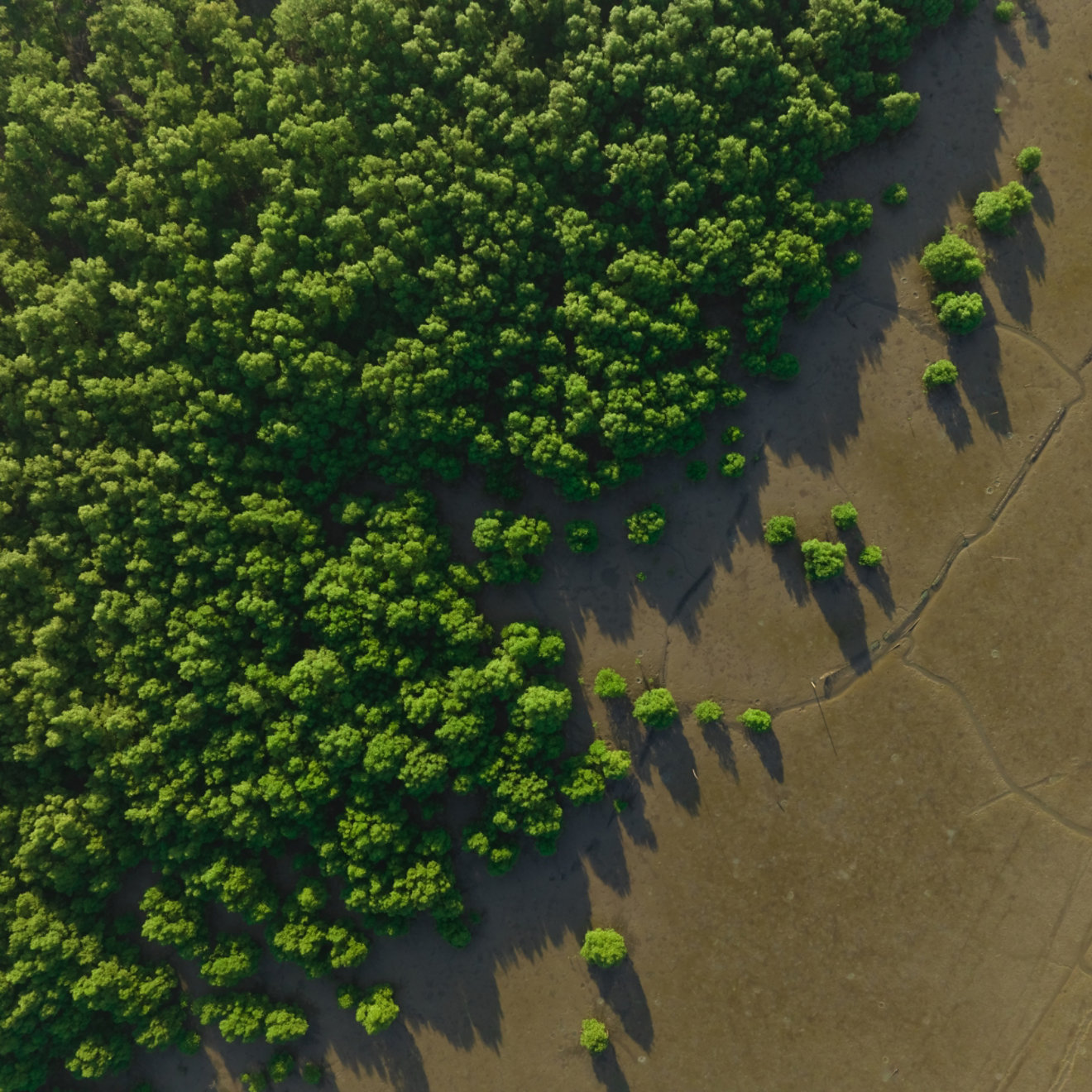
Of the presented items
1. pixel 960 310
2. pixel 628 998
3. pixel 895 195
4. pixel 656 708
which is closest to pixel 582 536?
pixel 656 708

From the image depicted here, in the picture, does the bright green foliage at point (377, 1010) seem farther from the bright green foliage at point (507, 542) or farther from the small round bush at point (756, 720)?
the small round bush at point (756, 720)

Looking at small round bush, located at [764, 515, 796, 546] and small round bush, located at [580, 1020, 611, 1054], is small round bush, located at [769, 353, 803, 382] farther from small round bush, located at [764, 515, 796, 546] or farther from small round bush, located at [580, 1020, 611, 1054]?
small round bush, located at [580, 1020, 611, 1054]

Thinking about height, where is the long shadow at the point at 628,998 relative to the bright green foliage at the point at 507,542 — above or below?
below

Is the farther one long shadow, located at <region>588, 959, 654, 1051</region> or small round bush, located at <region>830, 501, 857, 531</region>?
long shadow, located at <region>588, 959, 654, 1051</region>

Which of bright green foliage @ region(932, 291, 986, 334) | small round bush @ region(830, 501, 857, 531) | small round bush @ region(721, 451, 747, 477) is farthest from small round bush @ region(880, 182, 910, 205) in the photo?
small round bush @ region(830, 501, 857, 531)

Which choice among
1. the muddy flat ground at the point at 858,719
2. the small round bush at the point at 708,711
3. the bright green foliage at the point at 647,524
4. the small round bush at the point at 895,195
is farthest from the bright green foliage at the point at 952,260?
the small round bush at the point at 708,711
